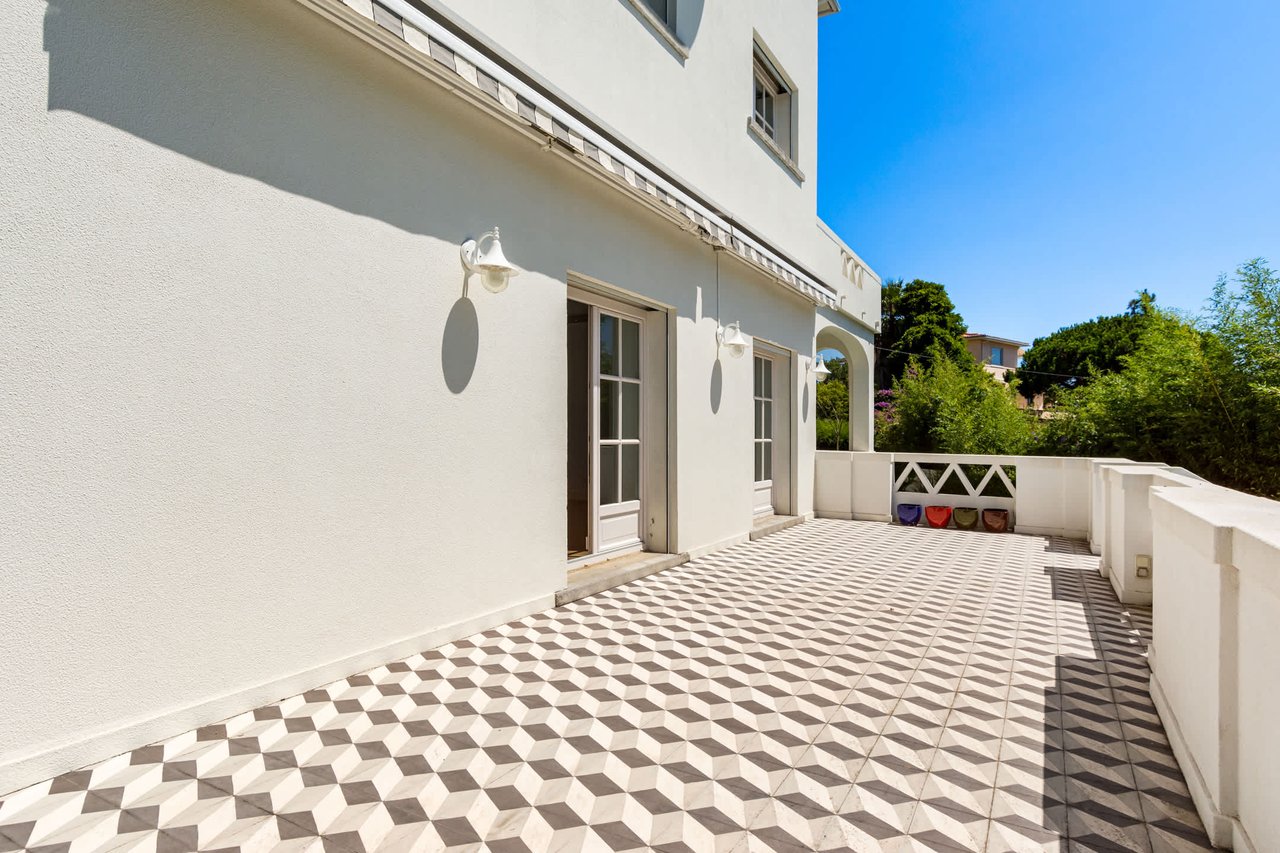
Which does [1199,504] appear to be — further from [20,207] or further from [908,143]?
[908,143]

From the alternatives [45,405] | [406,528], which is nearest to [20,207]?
[45,405]

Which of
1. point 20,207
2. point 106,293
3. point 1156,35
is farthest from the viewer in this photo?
point 1156,35

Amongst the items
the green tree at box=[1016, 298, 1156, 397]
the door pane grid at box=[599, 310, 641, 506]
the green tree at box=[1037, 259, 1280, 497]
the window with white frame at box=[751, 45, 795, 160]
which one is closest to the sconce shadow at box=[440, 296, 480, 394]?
the door pane grid at box=[599, 310, 641, 506]

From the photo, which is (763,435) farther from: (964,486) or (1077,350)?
(1077,350)

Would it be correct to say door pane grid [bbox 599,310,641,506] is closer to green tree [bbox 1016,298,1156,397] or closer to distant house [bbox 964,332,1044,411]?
green tree [bbox 1016,298,1156,397]

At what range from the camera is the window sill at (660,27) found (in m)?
5.23

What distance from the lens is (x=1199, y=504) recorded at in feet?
7.98

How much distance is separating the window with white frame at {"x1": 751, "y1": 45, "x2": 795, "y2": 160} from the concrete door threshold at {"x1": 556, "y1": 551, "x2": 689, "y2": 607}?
235 inches

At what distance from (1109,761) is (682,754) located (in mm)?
1627

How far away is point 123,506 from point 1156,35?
1292 centimetres

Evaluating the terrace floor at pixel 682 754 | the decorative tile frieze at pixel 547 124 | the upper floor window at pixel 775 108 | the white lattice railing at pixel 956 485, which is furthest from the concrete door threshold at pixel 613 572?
the upper floor window at pixel 775 108

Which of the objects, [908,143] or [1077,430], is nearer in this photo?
[1077,430]

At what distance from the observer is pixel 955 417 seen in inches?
424

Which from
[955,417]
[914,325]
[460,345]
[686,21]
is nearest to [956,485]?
[955,417]
